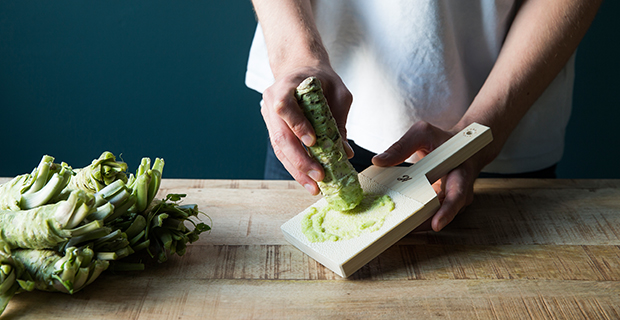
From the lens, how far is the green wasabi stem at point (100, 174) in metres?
1.09

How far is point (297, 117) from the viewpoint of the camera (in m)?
1.01

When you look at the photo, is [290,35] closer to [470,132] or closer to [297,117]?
[297,117]

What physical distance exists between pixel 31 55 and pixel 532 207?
2.36m

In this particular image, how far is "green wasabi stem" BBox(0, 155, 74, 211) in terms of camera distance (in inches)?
39.1

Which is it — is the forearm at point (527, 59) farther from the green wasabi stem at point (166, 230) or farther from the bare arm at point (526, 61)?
the green wasabi stem at point (166, 230)

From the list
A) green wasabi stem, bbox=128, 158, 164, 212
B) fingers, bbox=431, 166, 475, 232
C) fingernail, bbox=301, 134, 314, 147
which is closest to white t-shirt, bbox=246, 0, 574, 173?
fingers, bbox=431, 166, 475, 232

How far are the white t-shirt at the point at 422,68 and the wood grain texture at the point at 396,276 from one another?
0.33 metres

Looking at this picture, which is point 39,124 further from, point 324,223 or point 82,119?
point 324,223

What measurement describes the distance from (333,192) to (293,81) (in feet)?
0.83

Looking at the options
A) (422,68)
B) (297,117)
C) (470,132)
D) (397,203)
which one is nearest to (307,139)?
(297,117)

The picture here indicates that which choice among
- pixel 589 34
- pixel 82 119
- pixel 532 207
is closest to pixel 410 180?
pixel 532 207

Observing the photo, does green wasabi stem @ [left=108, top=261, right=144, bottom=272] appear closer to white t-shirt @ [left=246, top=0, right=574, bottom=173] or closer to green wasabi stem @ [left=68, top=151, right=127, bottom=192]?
green wasabi stem @ [left=68, top=151, right=127, bottom=192]

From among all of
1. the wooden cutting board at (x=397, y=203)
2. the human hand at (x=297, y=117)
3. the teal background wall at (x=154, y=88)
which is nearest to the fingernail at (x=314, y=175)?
the human hand at (x=297, y=117)

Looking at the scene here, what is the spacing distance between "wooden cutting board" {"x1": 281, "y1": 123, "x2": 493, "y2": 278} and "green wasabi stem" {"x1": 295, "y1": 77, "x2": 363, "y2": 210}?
85mm
